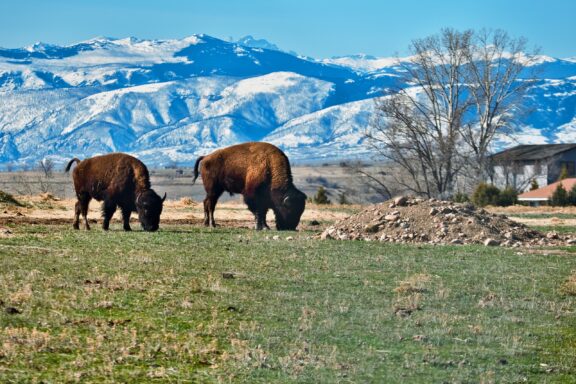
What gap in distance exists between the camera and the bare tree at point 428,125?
246 ft

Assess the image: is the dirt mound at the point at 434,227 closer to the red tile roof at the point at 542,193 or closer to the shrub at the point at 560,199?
the shrub at the point at 560,199

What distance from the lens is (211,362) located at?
12.4 meters

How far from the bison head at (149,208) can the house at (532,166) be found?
7963 cm

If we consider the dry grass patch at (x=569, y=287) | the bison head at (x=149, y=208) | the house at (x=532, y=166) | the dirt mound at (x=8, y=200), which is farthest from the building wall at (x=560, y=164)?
the dry grass patch at (x=569, y=287)

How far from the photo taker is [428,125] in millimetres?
76500

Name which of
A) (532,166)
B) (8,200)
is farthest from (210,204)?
(532,166)

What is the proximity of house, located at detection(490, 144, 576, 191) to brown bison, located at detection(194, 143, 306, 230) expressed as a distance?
74.2 meters

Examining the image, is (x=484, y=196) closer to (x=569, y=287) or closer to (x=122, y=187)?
(x=122, y=187)

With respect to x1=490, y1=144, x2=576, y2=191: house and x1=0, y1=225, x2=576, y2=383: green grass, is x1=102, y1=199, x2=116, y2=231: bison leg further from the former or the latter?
x1=490, y1=144, x2=576, y2=191: house

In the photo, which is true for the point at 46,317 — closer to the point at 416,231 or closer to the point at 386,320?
the point at 386,320

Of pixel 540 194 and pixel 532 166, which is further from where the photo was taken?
pixel 532 166

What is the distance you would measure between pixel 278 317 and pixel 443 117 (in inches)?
2592

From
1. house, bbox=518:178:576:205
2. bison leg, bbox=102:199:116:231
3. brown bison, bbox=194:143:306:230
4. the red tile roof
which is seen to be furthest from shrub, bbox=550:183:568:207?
bison leg, bbox=102:199:116:231

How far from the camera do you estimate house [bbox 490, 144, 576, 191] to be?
11031 centimetres
